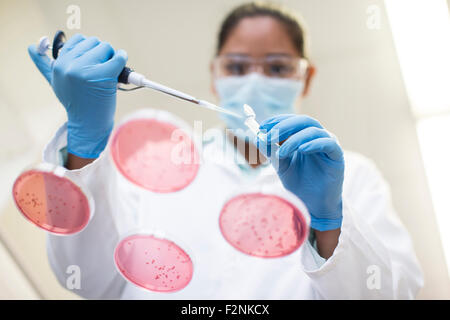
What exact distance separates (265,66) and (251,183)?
1.38 ft

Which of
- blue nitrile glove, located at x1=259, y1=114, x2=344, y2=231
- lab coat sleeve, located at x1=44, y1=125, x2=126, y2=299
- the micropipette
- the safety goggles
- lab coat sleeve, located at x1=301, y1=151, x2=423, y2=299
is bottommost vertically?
lab coat sleeve, located at x1=301, y1=151, x2=423, y2=299

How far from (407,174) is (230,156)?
1.02 meters

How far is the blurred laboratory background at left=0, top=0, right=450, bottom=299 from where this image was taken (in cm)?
135

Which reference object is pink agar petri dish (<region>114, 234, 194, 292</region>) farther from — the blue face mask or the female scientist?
the blue face mask

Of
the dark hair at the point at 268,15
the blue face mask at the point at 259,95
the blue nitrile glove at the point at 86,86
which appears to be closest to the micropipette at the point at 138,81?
the blue nitrile glove at the point at 86,86

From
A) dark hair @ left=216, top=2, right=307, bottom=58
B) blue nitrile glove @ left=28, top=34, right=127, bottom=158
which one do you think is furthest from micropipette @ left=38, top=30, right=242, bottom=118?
dark hair @ left=216, top=2, right=307, bottom=58

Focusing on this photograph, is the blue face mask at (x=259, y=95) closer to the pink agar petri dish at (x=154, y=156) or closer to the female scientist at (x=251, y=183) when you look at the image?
the female scientist at (x=251, y=183)

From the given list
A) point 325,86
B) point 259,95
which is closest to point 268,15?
point 259,95

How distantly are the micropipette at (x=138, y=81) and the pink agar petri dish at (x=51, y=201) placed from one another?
24 centimetres

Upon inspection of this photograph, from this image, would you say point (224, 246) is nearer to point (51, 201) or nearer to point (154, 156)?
point (154, 156)

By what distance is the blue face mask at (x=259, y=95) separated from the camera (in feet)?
3.84

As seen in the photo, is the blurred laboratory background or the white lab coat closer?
the white lab coat

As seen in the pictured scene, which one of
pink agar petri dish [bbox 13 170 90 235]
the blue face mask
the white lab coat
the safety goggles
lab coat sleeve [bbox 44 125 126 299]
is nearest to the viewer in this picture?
pink agar petri dish [bbox 13 170 90 235]

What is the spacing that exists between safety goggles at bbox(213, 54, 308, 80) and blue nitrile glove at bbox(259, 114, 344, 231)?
53 centimetres
